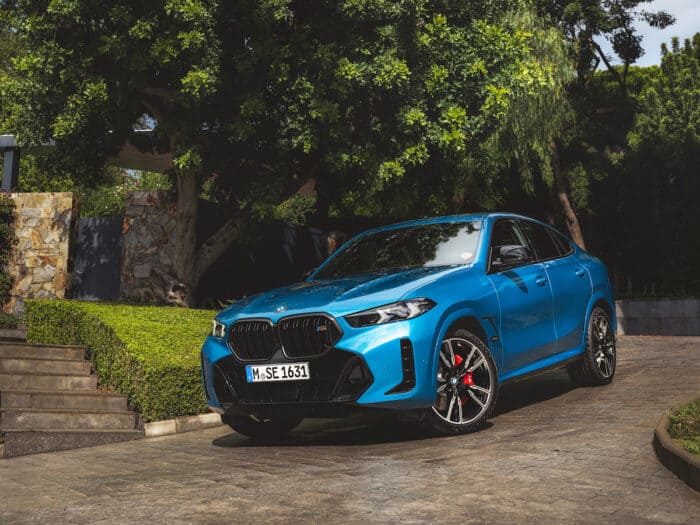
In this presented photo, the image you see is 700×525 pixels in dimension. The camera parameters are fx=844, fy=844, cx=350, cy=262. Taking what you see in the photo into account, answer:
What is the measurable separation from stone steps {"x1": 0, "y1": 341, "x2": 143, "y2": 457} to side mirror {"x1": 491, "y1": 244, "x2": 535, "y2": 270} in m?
3.98

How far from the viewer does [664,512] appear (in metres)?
4.31

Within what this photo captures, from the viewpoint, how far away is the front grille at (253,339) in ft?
21.2

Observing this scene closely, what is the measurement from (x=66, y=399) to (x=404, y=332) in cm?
467

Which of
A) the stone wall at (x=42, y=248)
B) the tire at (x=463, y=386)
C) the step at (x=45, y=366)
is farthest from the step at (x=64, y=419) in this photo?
the stone wall at (x=42, y=248)

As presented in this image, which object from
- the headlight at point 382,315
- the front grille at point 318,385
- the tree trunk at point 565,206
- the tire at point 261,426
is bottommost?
the tire at point 261,426

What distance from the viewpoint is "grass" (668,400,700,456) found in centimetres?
537

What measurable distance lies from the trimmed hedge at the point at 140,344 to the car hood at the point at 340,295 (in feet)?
6.86

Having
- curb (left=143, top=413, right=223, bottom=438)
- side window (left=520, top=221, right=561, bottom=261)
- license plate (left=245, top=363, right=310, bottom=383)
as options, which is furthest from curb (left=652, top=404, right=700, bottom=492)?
curb (left=143, top=413, right=223, bottom=438)

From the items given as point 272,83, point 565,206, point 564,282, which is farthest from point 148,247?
point 565,206

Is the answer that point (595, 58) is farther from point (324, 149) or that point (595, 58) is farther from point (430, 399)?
point (430, 399)

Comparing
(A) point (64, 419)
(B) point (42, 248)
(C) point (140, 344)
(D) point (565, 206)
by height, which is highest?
(D) point (565, 206)

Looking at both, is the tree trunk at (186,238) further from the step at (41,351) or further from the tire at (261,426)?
the tire at (261,426)

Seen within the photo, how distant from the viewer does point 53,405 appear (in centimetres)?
903

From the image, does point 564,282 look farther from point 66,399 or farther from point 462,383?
point 66,399
